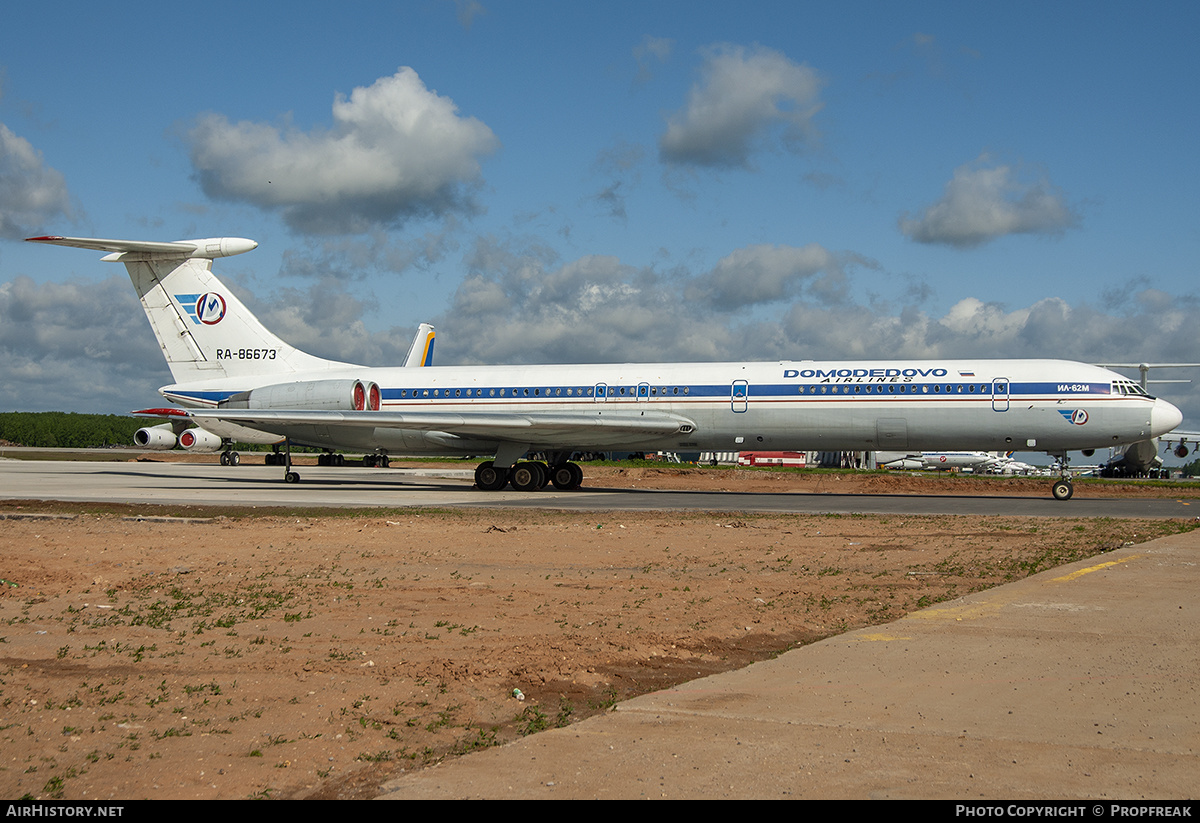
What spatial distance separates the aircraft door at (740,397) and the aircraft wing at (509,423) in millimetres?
1374

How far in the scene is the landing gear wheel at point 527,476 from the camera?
2869 cm

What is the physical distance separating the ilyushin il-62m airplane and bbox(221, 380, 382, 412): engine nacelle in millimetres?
45

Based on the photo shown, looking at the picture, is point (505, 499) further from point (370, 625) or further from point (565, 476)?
point (370, 625)

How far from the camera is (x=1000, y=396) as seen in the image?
2542 centimetres

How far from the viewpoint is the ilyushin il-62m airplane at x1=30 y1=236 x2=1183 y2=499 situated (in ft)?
83.3

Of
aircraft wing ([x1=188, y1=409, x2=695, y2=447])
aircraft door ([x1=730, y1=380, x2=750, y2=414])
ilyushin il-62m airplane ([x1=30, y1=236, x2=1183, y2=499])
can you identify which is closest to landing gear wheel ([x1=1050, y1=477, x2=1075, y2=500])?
ilyushin il-62m airplane ([x1=30, y1=236, x2=1183, y2=499])

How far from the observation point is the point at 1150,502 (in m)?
26.1

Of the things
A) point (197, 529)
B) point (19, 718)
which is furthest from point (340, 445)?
point (19, 718)

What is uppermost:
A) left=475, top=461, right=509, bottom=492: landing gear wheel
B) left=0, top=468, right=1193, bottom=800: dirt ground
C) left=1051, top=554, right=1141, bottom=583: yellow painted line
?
left=475, top=461, right=509, bottom=492: landing gear wheel

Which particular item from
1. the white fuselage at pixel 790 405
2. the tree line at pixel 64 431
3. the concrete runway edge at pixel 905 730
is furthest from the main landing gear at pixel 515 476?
the tree line at pixel 64 431

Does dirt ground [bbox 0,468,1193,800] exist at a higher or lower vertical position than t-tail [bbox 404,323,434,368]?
lower

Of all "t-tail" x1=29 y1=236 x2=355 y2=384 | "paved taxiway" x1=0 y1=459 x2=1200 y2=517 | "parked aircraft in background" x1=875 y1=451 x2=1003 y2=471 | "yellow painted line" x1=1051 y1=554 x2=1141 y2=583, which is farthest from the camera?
"parked aircraft in background" x1=875 y1=451 x2=1003 y2=471

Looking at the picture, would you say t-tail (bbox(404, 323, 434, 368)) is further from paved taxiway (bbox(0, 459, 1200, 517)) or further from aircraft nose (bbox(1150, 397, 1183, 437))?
aircraft nose (bbox(1150, 397, 1183, 437))

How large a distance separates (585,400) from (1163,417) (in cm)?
1593
